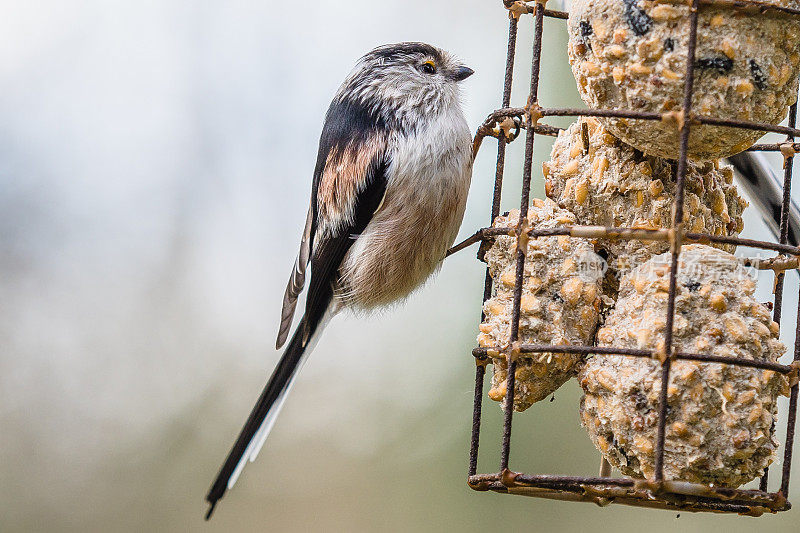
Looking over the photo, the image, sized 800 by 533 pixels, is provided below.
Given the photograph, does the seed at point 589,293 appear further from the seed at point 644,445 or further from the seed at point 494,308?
the seed at point 644,445

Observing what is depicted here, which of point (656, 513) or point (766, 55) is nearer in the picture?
point (766, 55)

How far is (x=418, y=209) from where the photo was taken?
2.97 meters

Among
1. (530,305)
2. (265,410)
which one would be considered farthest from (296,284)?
(530,305)

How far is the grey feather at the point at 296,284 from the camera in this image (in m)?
3.33

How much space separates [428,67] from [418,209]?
58 cm

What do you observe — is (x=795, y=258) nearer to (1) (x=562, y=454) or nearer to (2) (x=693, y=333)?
(2) (x=693, y=333)

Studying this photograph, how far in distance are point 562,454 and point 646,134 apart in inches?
115

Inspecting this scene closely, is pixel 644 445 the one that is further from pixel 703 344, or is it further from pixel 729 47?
pixel 729 47

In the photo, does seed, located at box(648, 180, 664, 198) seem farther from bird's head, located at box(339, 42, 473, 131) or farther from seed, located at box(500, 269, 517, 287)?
bird's head, located at box(339, 42, 473, 131)

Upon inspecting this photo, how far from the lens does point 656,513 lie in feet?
14.8

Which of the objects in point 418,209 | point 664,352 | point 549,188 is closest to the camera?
point 664,352

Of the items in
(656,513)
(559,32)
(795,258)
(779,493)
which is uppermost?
(559,32)

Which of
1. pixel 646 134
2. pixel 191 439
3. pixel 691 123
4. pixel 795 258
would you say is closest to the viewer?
pixel 691 123

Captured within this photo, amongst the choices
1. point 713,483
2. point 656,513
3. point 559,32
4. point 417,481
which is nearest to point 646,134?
point 713,483
